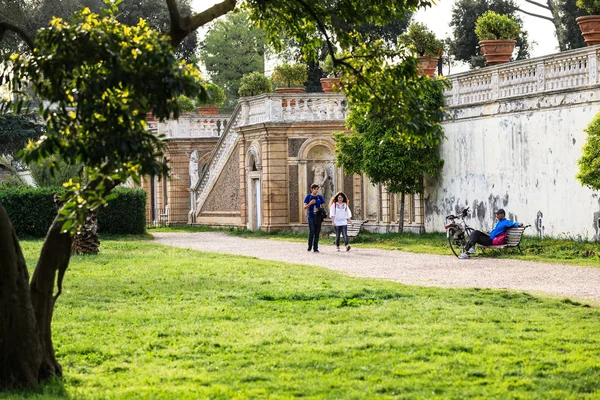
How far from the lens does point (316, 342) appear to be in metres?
11.2

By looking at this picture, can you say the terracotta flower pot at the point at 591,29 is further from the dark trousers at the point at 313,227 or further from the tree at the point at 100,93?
the tree at the point at 100,93

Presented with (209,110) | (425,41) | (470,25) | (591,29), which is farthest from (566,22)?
(591,29)

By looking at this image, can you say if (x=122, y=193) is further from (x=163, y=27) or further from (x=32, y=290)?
(x=163, y=27)

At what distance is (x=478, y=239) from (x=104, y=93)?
1464 centimetres

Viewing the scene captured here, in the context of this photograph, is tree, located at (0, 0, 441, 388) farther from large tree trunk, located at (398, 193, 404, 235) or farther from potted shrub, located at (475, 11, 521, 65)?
large tree trunk, located at (398, 193, 404, 235)

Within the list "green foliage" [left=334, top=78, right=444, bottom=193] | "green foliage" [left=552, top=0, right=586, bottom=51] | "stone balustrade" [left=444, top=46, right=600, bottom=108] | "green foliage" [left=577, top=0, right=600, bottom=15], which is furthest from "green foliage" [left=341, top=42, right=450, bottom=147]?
"green foliage" [left=552, top=0, right=586, bottom=51]

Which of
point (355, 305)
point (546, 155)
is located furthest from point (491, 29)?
point (355, 305)

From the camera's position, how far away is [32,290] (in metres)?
9.77

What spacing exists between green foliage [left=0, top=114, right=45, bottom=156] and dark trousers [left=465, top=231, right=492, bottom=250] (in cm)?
3321

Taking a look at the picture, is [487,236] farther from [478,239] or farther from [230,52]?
[230,52]

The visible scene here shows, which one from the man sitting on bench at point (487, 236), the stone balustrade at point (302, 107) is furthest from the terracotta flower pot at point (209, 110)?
the man sitting on bench at point (487, 236)

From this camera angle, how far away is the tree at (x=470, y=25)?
55.1m

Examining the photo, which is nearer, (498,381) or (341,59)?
(498,381)

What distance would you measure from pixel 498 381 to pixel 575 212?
51.6 feet
